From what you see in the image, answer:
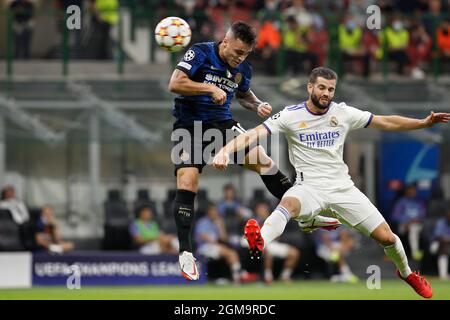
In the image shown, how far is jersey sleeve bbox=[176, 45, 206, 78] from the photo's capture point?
11.4 metres

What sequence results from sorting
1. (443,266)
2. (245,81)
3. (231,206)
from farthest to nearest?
1. (231,206)
2. (443,266)
3. (245,81)

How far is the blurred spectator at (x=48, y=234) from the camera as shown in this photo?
19.7 meters

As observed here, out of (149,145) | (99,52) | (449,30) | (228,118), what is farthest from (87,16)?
(228,118)

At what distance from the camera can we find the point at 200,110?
38.2 feet

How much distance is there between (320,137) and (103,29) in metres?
11.0

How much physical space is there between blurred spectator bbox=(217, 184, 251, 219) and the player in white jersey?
28.7 feet

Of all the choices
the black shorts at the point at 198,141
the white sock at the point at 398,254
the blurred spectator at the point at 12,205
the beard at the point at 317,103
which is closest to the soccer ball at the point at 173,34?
the black shorts at the point at 198,141

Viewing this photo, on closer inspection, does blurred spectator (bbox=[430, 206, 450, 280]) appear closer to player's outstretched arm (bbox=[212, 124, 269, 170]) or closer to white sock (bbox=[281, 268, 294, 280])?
white sock (bbox=[281, 268, 294, 280])

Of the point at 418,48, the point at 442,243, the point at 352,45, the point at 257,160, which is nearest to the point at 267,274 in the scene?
the point at 442,243

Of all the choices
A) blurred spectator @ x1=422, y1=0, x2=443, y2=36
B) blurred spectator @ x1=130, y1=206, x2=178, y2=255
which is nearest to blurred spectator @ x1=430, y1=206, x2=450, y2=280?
blurred spectator @ x1=422, y1=0, x2=443, y2=36

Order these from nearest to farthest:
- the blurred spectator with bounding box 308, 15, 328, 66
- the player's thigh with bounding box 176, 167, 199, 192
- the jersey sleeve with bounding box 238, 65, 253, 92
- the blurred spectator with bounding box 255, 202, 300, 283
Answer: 1. the player's thigh with bounding box 176, 167, 199, 192
2. the jersey sleeve with bounding box 238, 65, 253, 92
3. the blurred spectator with bounding box 255, 202, 300, 283
4. the blurred spectator with bounding box 308, 15, 328, 66

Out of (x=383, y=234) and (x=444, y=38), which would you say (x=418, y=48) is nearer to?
(x=444, y=38)

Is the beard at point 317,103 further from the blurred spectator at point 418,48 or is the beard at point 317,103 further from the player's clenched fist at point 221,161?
the blurred spectator at point 418,48

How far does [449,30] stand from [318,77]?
11826 millimetres
